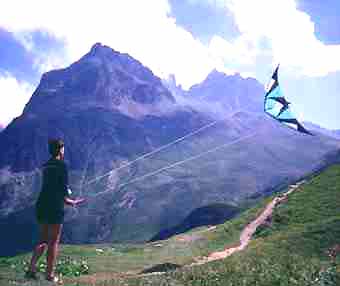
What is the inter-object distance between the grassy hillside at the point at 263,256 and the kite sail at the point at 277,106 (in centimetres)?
740

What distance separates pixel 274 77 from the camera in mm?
46031

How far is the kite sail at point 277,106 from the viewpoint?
42.9m

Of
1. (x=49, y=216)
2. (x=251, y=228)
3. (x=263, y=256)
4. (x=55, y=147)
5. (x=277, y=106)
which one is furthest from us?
(x=251, y=228)

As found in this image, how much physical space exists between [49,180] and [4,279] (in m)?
4.17

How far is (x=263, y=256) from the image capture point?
2897 cm

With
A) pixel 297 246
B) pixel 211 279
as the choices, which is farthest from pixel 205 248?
pixel 211 279

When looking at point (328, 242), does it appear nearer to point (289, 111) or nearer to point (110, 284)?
point (289, 111)

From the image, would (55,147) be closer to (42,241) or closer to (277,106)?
(42,241)

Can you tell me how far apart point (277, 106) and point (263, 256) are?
17.9m

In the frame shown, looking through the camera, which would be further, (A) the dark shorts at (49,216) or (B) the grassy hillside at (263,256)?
(B) the grassy hillside at (263,256)

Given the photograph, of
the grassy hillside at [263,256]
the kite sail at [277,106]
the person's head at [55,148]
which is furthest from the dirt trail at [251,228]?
the person's head at [55,148]

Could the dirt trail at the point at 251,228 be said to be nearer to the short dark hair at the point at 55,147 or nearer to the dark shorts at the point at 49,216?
the dark shorts at the point at 49,216

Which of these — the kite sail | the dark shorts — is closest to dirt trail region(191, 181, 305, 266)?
the kite sail

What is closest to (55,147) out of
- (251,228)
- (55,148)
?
(55,148)
